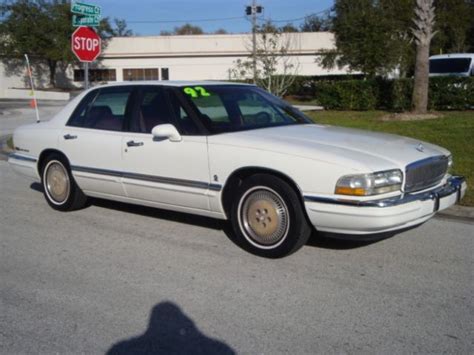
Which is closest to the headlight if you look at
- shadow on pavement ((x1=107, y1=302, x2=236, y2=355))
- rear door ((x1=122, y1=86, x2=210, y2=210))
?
rear door ((x1=122, y1=86, x2=210, y2=210))

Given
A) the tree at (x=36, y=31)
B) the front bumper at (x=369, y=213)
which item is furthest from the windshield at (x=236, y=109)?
the tree at (x=36, y=31)

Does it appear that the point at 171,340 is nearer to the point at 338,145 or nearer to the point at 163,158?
the point at 338,145

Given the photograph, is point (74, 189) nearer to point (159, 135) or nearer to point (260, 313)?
point (159, 135)

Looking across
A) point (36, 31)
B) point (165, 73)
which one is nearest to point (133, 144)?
point (36, 31)

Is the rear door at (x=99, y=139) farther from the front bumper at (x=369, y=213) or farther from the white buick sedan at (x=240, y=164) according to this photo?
the front bumper at (x=369, y=213)

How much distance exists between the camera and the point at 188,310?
4.16m

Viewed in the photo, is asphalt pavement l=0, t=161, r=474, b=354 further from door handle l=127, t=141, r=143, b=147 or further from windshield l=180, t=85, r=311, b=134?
windshield l=180, t=85, r=311, b=134

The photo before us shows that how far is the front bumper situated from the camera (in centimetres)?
470

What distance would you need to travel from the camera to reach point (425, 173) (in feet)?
16.9

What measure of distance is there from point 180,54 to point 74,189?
150 ft

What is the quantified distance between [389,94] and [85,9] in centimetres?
1235

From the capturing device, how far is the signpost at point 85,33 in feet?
38.4

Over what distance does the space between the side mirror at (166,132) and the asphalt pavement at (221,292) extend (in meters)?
1.03

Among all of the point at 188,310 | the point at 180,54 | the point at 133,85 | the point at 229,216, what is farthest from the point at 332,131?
the point at 180,54
